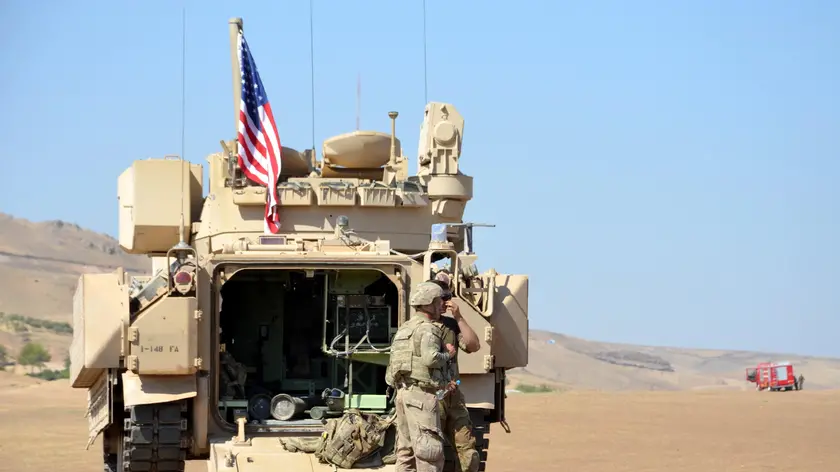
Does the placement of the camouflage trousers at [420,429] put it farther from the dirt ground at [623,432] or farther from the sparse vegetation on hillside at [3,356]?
the sparse vegetation on hillside at [3,356]

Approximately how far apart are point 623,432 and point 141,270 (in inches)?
2463

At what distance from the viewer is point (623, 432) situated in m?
25.8

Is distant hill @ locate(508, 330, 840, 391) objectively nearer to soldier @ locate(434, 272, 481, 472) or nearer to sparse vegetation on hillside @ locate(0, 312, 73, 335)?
sparse vegetation on hillside @ locate(0, 312, 73, 335)

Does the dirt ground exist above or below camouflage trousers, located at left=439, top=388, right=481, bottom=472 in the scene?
below

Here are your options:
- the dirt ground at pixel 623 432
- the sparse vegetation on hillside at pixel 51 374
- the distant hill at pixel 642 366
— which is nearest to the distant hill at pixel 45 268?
the sparse vegetation on hillside at pixel 51 374

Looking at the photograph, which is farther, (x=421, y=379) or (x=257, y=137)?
(x=257, y=137)

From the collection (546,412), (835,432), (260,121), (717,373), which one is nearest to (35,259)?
(717,373)

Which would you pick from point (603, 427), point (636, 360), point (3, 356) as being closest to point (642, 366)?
point (636, 360)

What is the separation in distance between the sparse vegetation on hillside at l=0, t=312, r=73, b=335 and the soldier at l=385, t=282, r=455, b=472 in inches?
1790

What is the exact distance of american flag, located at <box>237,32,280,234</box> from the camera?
15109mm

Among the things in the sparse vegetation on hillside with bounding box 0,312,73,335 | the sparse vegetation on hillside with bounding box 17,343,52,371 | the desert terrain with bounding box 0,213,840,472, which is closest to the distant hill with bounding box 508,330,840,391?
the desert terrain with bounding box 0,213,840,472

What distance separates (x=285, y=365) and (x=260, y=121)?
2883 mm

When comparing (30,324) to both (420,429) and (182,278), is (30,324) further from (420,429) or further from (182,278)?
(420,429)

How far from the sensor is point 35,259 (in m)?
84.9
